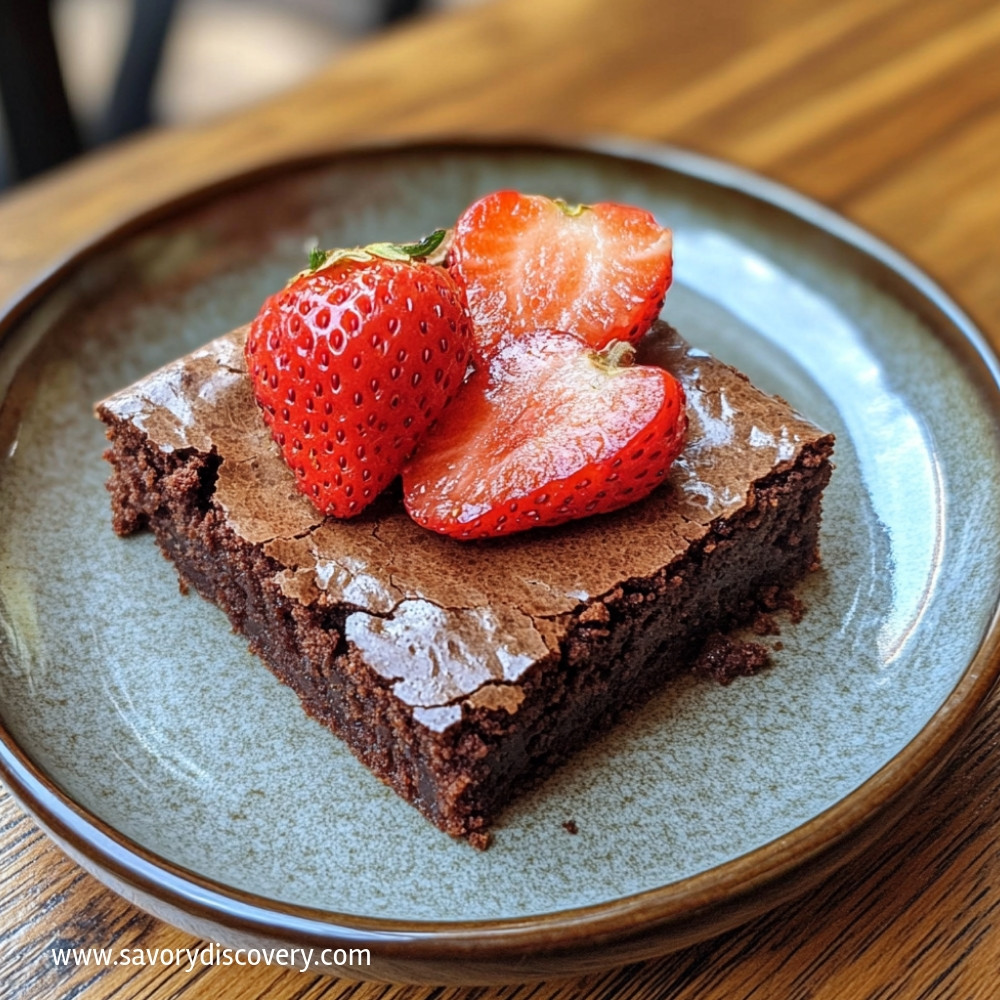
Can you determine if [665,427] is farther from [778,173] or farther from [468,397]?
[778,173]

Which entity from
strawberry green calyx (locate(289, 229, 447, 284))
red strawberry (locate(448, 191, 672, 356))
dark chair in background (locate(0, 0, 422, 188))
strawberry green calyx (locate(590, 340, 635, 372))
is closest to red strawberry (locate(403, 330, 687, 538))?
strawberry green calyx (locate(590, 340, 635, 372))

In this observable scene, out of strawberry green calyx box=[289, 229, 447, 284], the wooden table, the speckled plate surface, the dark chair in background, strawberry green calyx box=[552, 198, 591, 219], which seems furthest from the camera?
the dark chair in background

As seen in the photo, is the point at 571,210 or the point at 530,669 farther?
the point at 571,210

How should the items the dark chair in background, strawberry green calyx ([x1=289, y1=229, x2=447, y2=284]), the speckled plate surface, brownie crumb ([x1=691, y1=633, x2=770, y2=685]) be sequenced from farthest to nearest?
the dark chair in background
brownie crumb ([x1=691, y1=633, x2=770, y2=685])
strawberry green calyx ([x1=289, y1=229, x2=447, y2=284])
the speckled plate surface

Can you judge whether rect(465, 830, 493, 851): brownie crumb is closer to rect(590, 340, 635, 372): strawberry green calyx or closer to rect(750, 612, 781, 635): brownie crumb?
rect(750, 612, 781, 635): brownie crumb

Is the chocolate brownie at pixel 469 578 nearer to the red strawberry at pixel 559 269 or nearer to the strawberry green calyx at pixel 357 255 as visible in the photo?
the red strawberry at pixel 559 269

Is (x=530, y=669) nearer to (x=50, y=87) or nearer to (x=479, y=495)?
(x=479, y=495)

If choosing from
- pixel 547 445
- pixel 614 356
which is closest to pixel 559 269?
pixel 614 356
